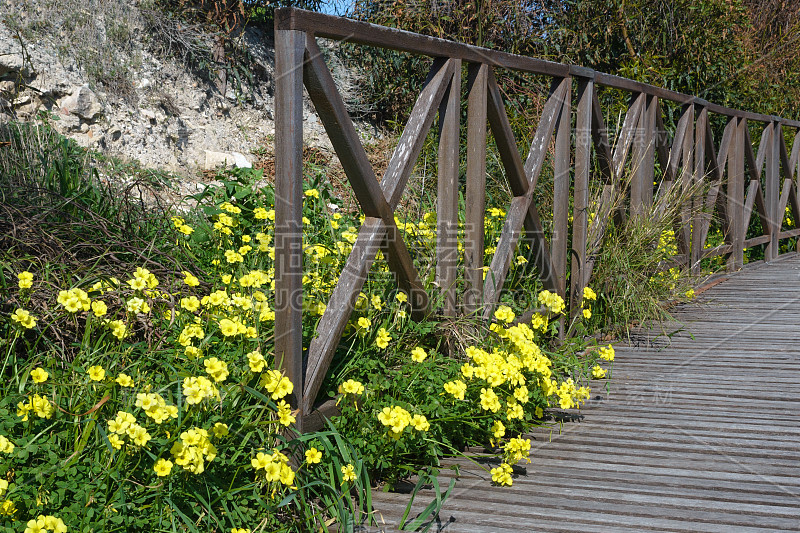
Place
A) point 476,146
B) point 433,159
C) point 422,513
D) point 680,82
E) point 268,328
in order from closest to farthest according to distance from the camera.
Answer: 1. point 422,513
2. point 268,328
3. point 476,146
4. point 433,159
5. point 680,82

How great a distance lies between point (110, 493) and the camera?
2.07 metres

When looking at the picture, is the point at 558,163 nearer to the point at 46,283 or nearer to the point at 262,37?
the point at 46,283

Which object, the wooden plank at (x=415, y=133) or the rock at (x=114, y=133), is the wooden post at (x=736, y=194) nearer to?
the wooden plank at (x=415, y=133)

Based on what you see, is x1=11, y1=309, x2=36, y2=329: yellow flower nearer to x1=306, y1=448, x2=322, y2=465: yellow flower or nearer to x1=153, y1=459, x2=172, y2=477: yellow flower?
x1=153, y1=459, x2=172, y2=477: yellow flower

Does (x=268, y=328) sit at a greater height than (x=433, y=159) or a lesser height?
lesser

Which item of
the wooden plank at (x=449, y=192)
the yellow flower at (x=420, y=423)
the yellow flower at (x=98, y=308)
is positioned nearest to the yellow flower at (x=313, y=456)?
the yellow flower at (x=420, y=423)

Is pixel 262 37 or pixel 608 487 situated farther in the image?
pixel 262 37

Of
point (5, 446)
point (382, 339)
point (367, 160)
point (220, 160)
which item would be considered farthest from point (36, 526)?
point (220, 160)

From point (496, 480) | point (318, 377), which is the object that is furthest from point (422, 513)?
point (318, 377)

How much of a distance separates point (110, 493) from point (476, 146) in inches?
83.3

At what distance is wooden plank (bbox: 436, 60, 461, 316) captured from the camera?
3270mm

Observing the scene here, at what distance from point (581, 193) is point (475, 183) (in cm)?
129

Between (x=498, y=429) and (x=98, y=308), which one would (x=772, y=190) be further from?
(x=98, y=308)

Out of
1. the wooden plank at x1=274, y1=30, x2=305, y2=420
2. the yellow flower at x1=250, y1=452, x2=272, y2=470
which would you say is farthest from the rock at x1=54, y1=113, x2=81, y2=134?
the yellow flower at x1=250, y1=452, x2=272, y2=470
